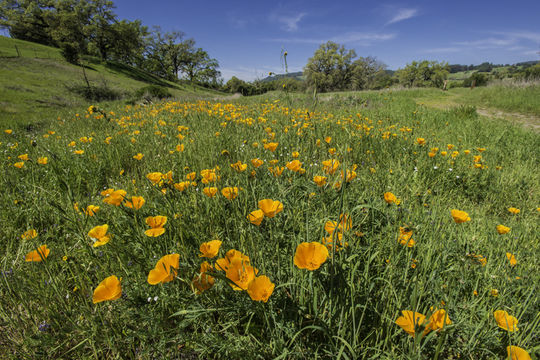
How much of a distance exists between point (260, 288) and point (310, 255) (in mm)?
252

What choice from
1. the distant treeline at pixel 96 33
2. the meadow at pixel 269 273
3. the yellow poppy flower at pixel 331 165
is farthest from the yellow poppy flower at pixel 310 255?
the distant treeline at pixel 96 33

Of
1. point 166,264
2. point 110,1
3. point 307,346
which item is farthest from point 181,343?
point 110,1

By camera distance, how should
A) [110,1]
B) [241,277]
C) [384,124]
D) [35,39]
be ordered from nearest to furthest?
[241,277] → [384,124] → [35,39] → [110,1]

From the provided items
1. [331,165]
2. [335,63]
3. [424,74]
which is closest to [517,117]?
[331,165]

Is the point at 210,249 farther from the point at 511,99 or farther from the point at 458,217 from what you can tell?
the point at 511,99

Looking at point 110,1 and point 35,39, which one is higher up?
point 110,1

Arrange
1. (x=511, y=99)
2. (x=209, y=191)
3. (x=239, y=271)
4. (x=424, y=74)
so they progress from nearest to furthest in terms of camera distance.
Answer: (x=239, y=271) < (x=209, y=191) < (x=511, y=99) < (x=424, y=74)

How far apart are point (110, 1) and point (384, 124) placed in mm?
66764

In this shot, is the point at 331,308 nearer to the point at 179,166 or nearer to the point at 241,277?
the point at 241,277

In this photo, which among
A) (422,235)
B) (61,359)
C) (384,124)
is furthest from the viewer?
(384,124)

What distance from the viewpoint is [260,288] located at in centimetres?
89

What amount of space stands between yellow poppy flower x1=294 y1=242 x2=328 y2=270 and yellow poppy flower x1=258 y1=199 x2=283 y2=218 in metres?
0.26

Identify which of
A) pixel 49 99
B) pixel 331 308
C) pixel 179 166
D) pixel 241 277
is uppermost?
pixel 49 99

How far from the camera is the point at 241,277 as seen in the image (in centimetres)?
98
